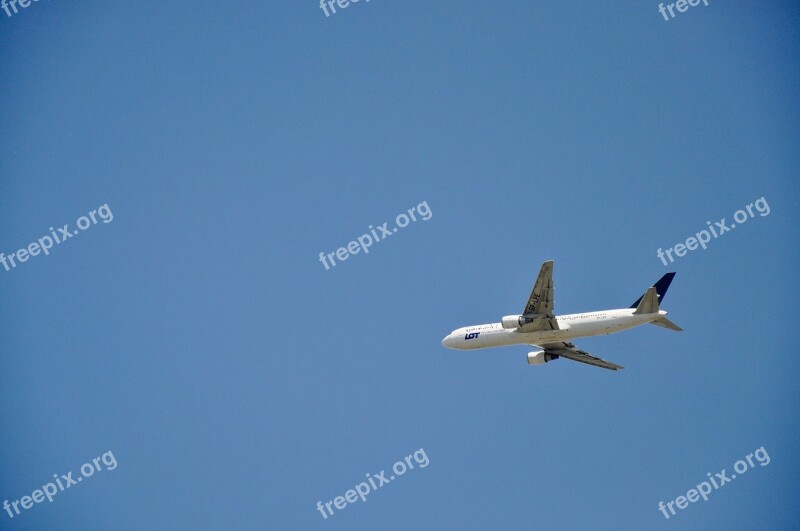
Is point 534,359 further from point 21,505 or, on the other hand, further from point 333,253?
point 21,505

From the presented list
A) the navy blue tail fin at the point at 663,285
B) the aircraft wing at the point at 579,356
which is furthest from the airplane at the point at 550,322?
the aircraft wing at the point at 579,356

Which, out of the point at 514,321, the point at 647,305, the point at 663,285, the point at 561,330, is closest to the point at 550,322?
the point at 561,330

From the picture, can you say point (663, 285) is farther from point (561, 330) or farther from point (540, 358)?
point (540, 358)

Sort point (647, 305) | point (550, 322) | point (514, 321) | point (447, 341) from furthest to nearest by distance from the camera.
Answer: point (447, 341)
point (514, 321)
point (550, 322)
point (647, 305)

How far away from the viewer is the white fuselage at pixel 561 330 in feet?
184

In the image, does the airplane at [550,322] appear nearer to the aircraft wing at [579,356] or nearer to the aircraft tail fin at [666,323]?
the aircraft tail fin at [666,323]

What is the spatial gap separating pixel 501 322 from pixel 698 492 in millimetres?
18779

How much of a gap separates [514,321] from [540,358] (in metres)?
8.84

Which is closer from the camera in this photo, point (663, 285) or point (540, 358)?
point (663, 285)

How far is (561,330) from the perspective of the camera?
190ft

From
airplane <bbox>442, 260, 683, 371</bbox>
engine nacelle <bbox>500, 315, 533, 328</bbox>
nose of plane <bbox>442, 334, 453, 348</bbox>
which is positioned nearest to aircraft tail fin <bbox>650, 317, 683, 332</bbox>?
airplane <bbox>442, 260, 683, 371</bbox>

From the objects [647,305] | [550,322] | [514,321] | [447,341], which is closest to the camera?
[647,305]

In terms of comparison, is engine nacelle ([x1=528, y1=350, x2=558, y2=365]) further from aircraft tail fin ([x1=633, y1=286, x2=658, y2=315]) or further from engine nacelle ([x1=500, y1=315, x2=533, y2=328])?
aircraft tail fin ([x1=633, y1=286, x2=658, y2=315])

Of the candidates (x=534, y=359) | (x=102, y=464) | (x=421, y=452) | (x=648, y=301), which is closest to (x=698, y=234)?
Result: (x=648, y=301)
